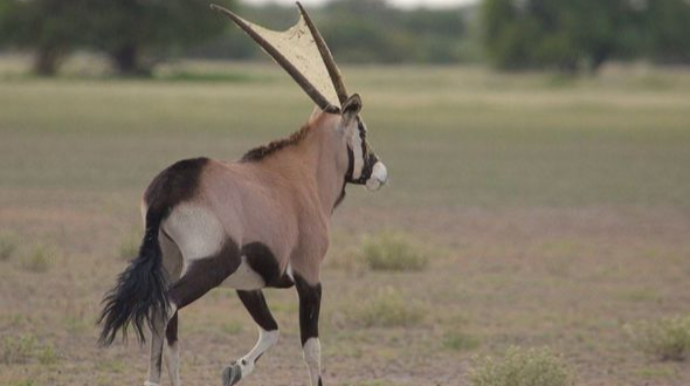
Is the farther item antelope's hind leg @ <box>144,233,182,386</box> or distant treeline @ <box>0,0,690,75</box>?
distant treeline @ <box>0,0,690,75</box>

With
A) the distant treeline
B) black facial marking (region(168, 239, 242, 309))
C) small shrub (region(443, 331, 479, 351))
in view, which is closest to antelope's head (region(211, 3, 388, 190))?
black facial marking (region(168, 239, 242, 309))

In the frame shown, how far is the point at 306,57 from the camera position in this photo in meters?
10.8

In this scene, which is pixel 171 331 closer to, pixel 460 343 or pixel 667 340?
pixel 460 343

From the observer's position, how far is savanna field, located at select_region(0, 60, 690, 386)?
42.4 feet

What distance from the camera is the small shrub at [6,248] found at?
17828mm

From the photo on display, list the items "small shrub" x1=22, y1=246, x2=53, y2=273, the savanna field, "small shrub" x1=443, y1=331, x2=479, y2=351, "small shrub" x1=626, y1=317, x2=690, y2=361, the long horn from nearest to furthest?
1. the long horn
2. the savanna field
3. "small shrub" x1=626, y1=317, x2=690, y2=361
4. "small shrub" x1=443, y1=331, x2=479, y2=351
5. "small shrub" x1=22, y1=246, x2=53, y2=273

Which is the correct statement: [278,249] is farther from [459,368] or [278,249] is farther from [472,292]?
[472,292]

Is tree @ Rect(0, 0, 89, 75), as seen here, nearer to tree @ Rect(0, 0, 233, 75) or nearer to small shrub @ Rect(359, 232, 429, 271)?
tree @ Rect(0, 0, 233, 75)

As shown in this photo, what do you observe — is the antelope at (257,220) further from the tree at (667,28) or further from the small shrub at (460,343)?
the tree at (667,28)

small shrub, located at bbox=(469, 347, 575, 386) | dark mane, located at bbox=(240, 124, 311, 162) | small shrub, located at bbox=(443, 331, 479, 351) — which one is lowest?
small shrub, located at bbox=(443, 331, 479, 351)

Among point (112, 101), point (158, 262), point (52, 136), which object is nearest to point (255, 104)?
point (112, 101)

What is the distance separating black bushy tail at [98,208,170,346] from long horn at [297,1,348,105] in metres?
1.97

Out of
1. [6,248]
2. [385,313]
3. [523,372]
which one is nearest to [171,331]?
[523,372]

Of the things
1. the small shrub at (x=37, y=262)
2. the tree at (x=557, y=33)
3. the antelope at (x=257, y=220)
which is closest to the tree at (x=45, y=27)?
the tree at (x=557, y=33)
